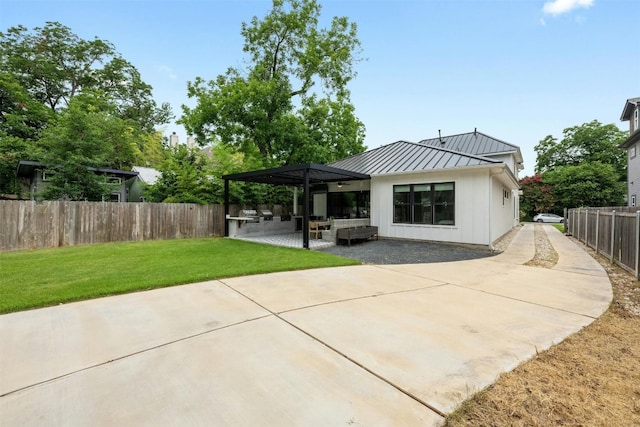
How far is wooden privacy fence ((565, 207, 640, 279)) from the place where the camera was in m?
5.82

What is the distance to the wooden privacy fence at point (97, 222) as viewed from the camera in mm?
8641

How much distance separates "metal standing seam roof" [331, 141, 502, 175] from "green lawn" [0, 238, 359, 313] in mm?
5083

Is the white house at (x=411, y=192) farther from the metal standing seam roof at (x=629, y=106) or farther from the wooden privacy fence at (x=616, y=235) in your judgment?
the metal standing seam roof at (x=629, y=106)

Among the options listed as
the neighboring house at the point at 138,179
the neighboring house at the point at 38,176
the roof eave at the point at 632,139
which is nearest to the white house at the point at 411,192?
the neighboring house at the point at 38,176

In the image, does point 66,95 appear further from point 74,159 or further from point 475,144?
point 475,144

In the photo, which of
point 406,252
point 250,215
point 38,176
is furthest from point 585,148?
point 38,176

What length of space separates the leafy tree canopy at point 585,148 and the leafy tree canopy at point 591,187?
4.93 meters

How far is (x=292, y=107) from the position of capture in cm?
1770

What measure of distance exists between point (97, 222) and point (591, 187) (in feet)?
129

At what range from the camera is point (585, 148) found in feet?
116

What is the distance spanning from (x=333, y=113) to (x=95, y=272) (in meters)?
15.0

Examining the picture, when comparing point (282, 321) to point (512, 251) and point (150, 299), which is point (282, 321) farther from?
point (512, 251)

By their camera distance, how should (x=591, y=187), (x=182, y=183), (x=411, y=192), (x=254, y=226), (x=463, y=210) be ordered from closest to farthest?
(x=463, y=210)
(x=411, y=192)
(x=254, y=226)
(x=182, y=183)
(x=591, y=187)

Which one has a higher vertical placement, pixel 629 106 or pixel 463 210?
pixel 629 106
